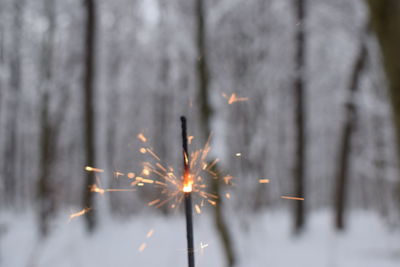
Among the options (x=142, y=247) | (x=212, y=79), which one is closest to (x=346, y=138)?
(x=212, y=79)

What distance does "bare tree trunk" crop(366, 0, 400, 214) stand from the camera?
2354 mm

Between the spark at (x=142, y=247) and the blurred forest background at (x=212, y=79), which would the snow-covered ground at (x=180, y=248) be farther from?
the blurred forest background at (x=212, y=79)

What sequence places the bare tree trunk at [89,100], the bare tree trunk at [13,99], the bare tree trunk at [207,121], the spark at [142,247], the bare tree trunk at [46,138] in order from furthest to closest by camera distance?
the bare tree trunk at [13,99] → the bare tree trunk at [46,138] → the bare tree trunk at [89,100] → the spark at [142,247] → the bare tree trunk at [207,121]

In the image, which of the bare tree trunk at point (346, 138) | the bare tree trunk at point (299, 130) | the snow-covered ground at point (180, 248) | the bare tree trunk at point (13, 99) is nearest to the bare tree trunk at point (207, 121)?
the snow-covered ground at point (180, 248)

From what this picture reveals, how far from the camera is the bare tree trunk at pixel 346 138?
1235cm

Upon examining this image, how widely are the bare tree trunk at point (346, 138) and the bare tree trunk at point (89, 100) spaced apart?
769cm

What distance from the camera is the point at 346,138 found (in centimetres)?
1258

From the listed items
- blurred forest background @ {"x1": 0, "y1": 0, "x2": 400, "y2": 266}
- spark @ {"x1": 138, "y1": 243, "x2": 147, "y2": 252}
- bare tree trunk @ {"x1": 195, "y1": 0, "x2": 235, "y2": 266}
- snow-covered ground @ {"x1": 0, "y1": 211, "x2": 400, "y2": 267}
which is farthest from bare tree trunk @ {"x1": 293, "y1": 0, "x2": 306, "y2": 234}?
bare tree trunk @ {"x1": 195, "y1": 0, "x2": 235, "y2": 266}

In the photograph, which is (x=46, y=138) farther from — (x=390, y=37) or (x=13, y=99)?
(x=390, y=37)

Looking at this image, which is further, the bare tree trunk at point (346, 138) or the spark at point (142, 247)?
the bare tree trunk at point (346, 138)

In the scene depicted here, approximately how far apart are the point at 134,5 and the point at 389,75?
749 inches

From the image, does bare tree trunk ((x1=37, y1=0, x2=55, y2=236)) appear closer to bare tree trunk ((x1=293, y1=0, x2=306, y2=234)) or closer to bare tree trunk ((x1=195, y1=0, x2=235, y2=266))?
bare tree trunk ((x1=195, y1=0, x2=235, y2=266))

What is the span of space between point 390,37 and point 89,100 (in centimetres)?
953

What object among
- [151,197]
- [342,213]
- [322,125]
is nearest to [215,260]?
[342,213]
